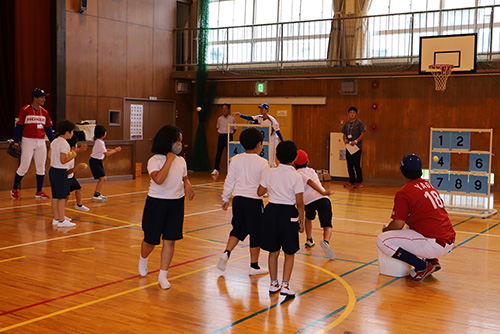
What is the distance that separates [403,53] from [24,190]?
9.90 metres

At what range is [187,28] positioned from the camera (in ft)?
59.5

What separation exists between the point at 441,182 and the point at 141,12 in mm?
10340

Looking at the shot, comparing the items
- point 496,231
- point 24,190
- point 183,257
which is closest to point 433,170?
point 496,231

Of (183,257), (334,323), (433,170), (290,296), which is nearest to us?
(334,323)

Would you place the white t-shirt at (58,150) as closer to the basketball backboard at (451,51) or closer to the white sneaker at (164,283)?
the white sneaker at (164,283)

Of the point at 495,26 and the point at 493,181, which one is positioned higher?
the point at 495,26

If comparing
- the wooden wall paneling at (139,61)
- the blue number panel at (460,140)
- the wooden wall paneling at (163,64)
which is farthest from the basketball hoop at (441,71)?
the wooden wall paneling at (139,61)

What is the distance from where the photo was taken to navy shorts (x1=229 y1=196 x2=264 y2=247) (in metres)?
5.91

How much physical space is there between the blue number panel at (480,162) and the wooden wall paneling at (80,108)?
984 cm

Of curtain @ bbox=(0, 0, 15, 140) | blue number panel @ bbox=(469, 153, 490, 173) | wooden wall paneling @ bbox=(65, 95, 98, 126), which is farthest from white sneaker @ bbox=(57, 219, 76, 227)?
wooden wall paneling @ bbox=(65, 95, 98, 126)

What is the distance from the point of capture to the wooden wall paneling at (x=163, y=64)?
17484mm

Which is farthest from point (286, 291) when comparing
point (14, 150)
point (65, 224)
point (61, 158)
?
point (14, 150)

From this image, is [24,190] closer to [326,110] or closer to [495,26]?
[326,110]

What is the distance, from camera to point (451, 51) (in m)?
12.7
